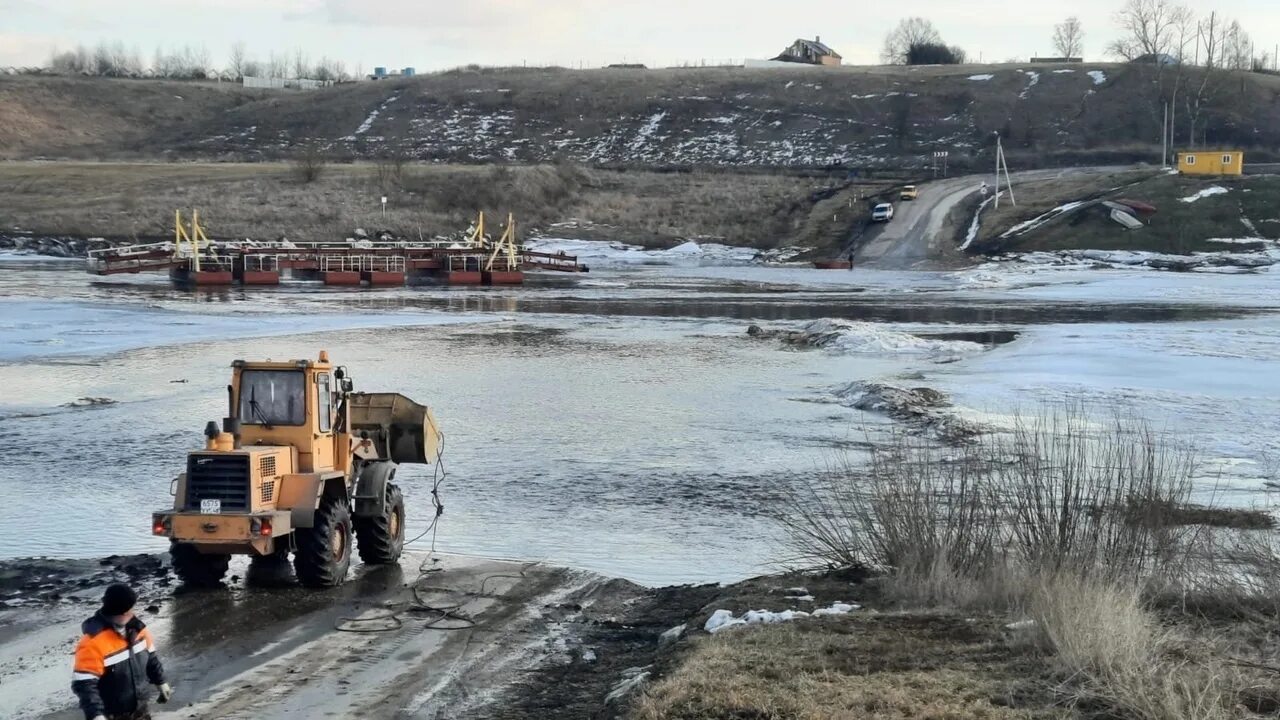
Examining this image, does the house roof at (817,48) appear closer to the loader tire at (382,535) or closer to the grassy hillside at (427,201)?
the grassy hillside at (427,201)

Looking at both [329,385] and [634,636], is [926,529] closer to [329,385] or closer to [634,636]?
[634,636]

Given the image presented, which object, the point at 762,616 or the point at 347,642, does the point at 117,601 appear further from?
the point at 762,616

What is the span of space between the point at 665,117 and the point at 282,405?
116068mm

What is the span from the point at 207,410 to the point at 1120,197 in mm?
67044

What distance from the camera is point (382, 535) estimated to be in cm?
1470

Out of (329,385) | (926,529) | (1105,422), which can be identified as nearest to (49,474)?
(329,385)

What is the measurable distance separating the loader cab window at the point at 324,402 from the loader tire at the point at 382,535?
1.23 meters

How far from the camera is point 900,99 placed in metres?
125

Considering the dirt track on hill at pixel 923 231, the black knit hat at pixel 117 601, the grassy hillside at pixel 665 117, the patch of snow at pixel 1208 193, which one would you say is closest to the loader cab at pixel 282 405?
Result: the black knit hat at pixel 117 601

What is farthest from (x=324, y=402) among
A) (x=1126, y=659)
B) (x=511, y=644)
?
(x=1126, y=659)

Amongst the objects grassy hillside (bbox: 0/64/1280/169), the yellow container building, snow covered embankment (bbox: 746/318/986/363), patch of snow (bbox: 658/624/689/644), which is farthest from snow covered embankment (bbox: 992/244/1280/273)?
patch of snow (bbox: 658/624/689/644)

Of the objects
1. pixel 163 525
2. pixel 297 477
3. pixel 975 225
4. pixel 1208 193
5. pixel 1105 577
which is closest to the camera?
pixel 1105 577

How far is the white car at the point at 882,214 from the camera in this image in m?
82.4

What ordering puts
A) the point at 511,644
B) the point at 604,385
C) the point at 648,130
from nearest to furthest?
the point at 511,644, the point at 604,385, the point at 648,130
